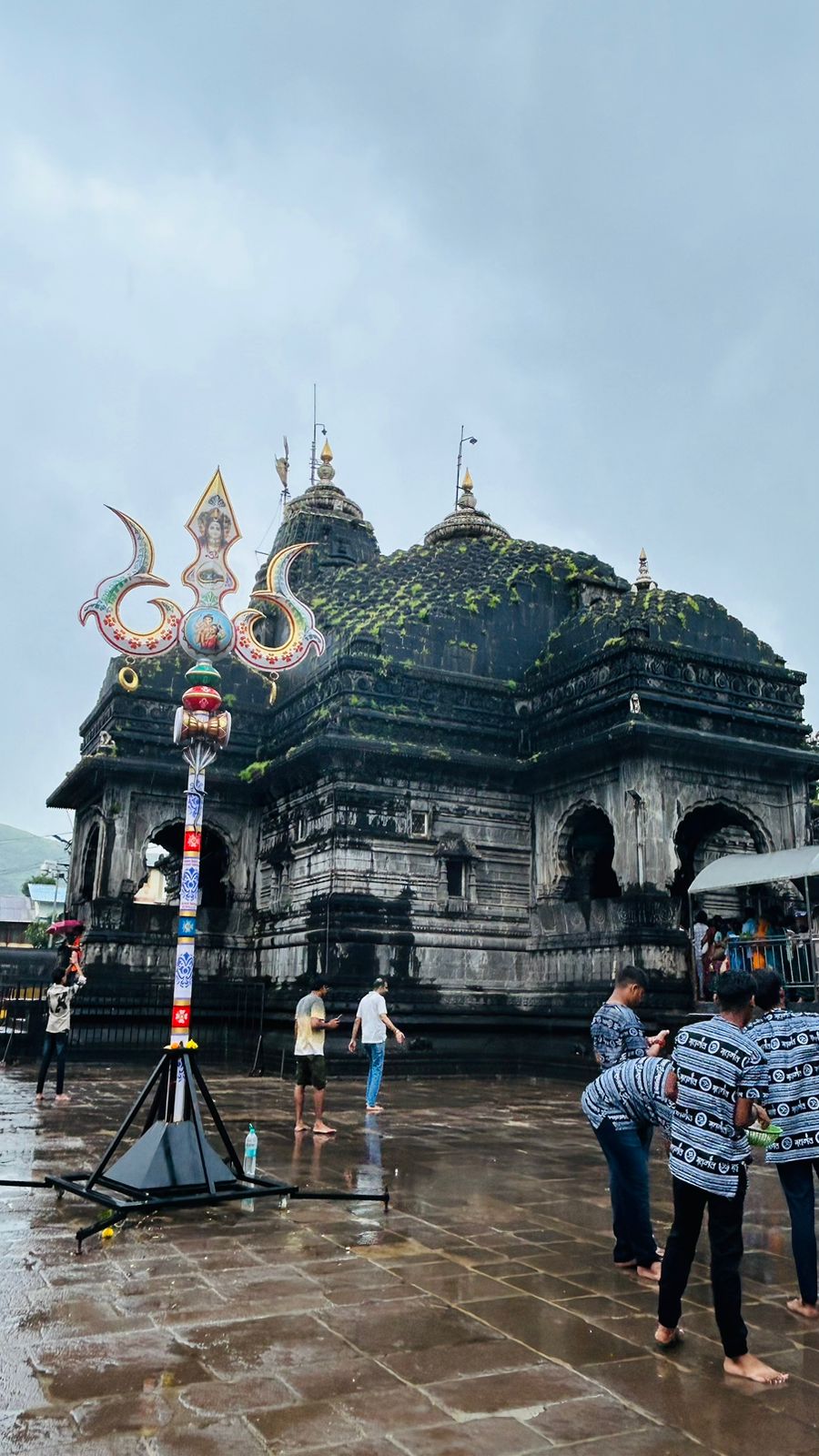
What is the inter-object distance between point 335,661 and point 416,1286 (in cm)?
1582

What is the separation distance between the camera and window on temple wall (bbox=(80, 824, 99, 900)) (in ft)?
80.1

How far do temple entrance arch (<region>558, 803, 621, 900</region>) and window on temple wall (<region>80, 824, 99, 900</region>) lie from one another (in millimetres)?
10580

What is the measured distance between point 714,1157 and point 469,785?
16.5 metres

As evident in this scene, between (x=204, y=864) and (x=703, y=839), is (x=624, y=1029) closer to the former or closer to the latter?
(x=703, y=839)

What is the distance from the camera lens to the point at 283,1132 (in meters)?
11.5

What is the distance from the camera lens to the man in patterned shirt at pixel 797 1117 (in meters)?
5.68

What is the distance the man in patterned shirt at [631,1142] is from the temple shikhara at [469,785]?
1164 cm

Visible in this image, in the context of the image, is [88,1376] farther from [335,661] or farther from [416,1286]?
[335,661]

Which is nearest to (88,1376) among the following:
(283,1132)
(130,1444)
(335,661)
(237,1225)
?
(130,1444)

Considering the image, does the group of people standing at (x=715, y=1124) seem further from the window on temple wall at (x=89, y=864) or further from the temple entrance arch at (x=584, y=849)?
the window on temple wall at (x=89, y=864)

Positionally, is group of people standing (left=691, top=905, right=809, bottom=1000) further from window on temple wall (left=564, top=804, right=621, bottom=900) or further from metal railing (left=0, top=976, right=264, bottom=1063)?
metal railing (left=0, top=976, right=264, bottom=1063)

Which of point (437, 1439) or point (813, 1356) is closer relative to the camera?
point (437, 1439)

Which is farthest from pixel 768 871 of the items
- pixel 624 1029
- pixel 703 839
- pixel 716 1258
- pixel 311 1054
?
pixel 716 1258

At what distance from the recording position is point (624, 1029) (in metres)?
6.69
